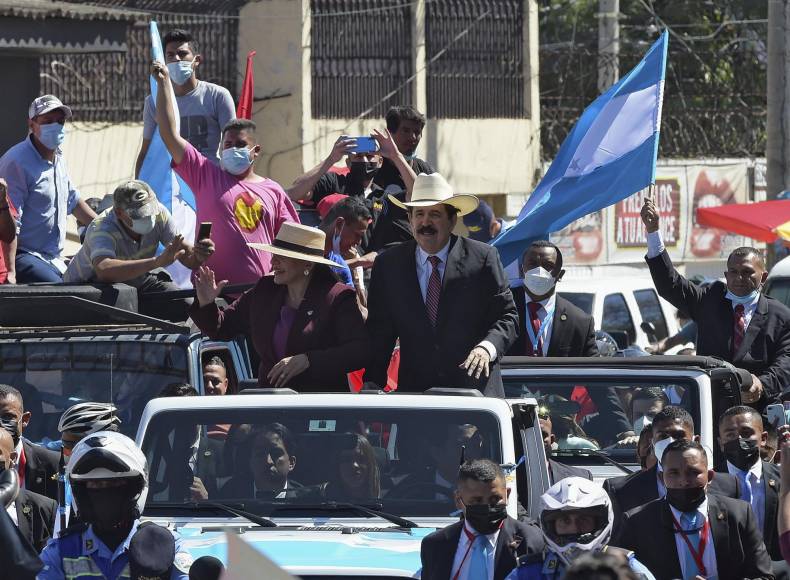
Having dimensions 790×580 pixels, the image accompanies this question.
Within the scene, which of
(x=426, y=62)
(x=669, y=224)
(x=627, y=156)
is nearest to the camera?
(x=627, y=156)

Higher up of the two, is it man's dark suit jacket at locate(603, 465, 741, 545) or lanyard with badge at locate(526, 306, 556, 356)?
lanyard with badge at locate(526, 306, 556, 356)

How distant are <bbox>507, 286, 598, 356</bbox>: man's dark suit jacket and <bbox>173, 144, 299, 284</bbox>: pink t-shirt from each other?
152 cm

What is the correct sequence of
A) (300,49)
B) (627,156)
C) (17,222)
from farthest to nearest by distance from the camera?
(300,49) → (627,156) → (17,222)

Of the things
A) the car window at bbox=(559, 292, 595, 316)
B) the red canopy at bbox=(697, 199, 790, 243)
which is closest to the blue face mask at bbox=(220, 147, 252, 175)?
the car window at bbox=(559, 292, 595, 316)

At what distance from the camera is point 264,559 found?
3.19 m

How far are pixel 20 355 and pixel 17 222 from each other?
77.7 inches

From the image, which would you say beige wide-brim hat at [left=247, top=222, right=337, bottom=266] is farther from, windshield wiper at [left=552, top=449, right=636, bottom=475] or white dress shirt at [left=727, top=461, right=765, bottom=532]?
white dress shirt at [left=727, top=461, right=765, bottom=532]

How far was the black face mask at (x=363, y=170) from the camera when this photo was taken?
11.9m

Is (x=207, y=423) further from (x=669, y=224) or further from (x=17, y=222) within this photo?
(x=669, y=224)

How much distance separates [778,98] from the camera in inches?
830

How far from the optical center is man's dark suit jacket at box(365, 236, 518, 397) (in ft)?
26.2

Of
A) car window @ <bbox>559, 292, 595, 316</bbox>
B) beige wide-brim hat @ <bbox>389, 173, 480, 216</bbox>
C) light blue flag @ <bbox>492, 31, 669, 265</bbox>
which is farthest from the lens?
car window @ <bbox>559, 292, 595, 316</bbox>

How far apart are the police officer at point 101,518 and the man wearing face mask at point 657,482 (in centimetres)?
255

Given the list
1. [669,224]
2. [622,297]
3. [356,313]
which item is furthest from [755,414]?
[669,224]
